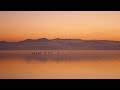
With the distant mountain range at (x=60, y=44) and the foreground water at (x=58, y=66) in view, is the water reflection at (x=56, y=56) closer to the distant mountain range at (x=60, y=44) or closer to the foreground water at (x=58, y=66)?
the foreground water at (x=58, y=66)

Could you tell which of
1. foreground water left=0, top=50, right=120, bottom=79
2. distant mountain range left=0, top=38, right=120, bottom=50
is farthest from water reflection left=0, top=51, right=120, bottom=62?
distant mountain range left=0, top=38, right=120, bottom=50

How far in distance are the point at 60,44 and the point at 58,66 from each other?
39 centimetres

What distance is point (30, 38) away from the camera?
14.0 ft

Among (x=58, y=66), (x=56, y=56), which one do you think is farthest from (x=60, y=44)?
(x=58, y=66)

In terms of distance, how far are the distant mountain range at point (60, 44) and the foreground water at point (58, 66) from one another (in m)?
0.07

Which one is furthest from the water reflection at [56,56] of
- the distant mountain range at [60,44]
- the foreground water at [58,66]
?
the distant mountain range at [60,44]

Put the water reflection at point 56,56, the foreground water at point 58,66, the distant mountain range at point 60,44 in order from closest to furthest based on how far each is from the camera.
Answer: the foreground water at point 58,66 < the distant mountain range at point 60,44 < the water reflection at point 56,56

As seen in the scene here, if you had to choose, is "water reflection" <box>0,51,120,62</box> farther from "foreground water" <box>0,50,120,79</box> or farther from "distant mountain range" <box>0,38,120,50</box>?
"distant mountain range" <box>0,38,120,50</box>

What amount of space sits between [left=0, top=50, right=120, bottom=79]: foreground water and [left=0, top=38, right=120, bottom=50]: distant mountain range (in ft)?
0.24

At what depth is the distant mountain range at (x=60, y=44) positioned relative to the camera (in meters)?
4.23

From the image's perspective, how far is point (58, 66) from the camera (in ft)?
14.3

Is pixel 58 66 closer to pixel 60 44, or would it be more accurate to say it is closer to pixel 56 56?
pixel 56 56

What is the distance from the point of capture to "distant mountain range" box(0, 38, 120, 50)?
4227mm
